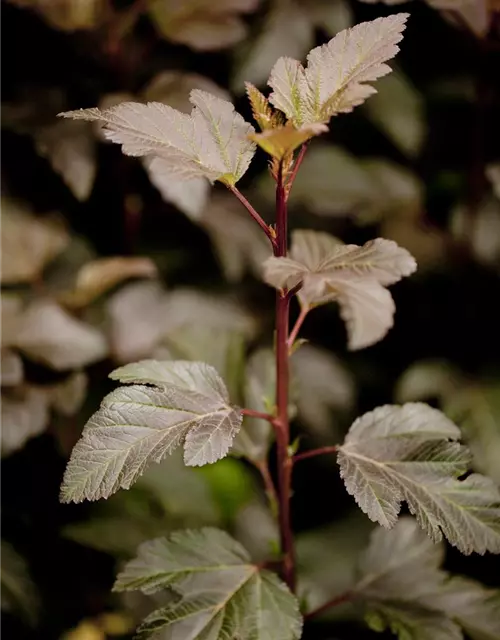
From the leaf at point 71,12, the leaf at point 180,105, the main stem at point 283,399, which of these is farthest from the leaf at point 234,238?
the main stem at point 283,399

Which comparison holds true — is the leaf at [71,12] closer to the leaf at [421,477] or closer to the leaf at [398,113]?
the leaf at [398,113]

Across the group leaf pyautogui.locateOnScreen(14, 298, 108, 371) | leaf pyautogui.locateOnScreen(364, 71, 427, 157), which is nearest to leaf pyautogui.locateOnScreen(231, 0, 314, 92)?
leaf pyautogui.locateOnScreen(364, 71, 427, 157)

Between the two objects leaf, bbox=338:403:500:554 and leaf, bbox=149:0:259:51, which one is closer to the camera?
leaf, bbox=338:403:500:554

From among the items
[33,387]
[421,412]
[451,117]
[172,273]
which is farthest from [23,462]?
[451,117]

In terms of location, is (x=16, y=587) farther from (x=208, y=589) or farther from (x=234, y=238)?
(x=234, y=238)

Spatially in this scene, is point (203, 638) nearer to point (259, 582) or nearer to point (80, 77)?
point (259, 582)

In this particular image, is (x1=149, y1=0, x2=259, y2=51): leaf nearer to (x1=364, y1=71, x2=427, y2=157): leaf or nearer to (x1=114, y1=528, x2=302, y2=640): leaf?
(x1=364, y1=71, x2=427, y2=157): leaf

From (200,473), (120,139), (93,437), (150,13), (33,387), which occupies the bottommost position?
(200,473)
